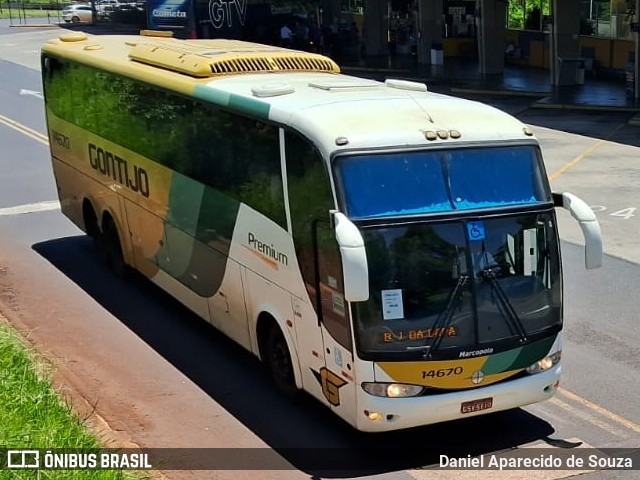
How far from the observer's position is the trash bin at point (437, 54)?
147 feet

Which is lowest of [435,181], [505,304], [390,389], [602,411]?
[602,411]

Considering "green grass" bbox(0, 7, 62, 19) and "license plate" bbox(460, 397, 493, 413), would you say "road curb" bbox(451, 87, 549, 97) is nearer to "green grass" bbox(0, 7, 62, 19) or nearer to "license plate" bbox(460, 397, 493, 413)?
"license plate" bbox(460, 397, 493, 413)

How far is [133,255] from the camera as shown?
1502cm

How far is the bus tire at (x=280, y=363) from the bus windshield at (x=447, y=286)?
1940 millimetres

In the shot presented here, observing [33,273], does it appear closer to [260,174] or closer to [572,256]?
[260,174]

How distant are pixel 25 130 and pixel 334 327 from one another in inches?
913

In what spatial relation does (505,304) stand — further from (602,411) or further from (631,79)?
(631,79)

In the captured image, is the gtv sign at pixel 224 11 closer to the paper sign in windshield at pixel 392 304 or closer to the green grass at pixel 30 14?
the green grass at pixel 30 14

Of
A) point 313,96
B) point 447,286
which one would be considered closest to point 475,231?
point 447,286

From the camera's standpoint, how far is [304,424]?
10.5 m

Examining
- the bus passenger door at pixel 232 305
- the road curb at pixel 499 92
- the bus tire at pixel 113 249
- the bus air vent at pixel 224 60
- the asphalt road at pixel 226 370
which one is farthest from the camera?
the road curb at pixel 499 92

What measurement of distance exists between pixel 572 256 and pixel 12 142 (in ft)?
57.7

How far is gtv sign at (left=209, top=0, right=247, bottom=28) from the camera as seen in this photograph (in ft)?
164

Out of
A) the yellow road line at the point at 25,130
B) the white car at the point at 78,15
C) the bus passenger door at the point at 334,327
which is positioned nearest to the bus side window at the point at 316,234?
the bus passenger door at the point at 334,327
